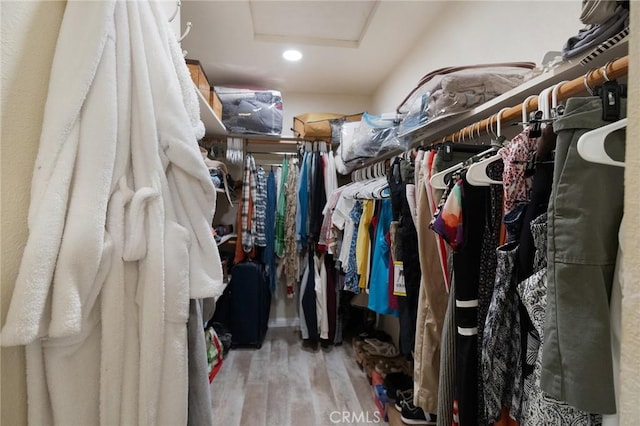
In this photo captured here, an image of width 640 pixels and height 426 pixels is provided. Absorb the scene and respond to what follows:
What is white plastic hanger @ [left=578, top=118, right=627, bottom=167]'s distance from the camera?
45cm

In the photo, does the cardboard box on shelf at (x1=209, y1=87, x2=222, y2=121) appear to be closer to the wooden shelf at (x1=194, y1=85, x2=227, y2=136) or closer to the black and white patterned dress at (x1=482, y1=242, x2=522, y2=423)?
the wooden shelf at (x1=194, y1=85, x2=227, y2=136)

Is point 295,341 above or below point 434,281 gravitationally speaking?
below

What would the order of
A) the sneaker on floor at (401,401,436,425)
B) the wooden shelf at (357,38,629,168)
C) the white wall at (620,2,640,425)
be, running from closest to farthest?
the white wall at (620,2,640,425) < the wooden shelf at (357,38,629,168) < the sneaker on floor at (401,401,436,425)

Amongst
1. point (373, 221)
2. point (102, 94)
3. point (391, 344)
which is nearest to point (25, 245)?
point (102, 94)

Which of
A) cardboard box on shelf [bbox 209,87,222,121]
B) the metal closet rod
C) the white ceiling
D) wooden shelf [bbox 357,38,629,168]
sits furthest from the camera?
cardboard box on shelf [bbox 209,87,222,121]

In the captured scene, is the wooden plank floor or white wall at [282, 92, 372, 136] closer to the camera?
the wooden plank floor

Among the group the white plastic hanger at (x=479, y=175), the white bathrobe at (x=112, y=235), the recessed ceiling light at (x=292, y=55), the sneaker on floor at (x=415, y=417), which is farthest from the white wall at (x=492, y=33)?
the sneaker on floor at (x=415, y=417)

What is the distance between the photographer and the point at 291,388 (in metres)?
2.01

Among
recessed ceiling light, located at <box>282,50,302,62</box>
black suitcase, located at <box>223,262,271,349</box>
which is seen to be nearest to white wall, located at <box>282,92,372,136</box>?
recessed ceiling light, located at <box>282,50,302,62</box>

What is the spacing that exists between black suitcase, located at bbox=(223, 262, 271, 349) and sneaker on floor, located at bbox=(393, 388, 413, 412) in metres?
1.32

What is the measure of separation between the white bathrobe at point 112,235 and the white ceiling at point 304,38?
1451 millimetres

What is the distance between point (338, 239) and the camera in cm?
223

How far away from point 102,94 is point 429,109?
110cm

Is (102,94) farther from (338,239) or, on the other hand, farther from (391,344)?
(391,344)
